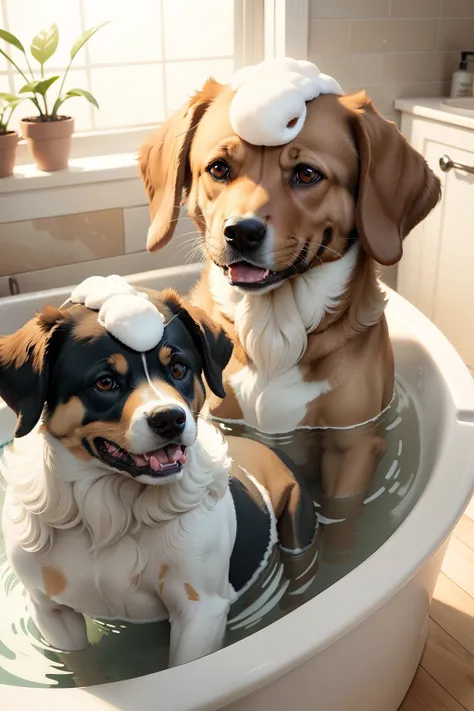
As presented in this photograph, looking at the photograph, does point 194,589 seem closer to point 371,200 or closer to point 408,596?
point 408,596

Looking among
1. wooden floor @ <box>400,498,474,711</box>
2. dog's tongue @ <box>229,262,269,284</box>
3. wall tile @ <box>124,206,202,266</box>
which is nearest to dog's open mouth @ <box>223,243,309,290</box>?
dog's tongue @ <box>229,262,269,284</box>

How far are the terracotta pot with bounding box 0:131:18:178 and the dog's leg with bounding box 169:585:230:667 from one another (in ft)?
5.10

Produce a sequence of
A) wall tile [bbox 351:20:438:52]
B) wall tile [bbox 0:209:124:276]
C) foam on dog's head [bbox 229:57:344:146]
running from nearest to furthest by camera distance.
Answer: foam on dog's head [bbox 229:57:344:146] → wall tile [bbox 0:209:124:276] → wall tile [bbox 351:20:438:52]

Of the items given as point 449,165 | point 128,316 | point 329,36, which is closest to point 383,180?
point 128,316

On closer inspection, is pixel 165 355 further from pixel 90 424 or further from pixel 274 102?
pixel 274 102

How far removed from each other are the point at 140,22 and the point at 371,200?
150cm

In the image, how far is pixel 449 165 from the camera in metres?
2.38

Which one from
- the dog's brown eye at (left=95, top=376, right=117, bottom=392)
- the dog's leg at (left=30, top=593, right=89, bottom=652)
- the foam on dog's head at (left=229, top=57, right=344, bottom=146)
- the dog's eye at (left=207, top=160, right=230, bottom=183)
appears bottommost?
the dog's leg at (left=30, top=593, right=89, bottom=652)

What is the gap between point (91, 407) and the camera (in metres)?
0.90

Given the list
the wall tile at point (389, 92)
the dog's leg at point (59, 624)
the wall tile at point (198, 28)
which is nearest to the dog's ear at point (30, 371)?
the dog's leg at point (59, 624)

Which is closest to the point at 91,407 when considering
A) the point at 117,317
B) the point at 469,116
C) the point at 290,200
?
the point at 117,317

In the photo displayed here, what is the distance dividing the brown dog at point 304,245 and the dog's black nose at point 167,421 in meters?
0.45

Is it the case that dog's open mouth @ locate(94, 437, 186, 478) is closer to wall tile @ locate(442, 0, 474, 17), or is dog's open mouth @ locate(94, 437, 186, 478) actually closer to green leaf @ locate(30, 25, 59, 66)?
green leaf @ locate(30, 25, 59, 66)

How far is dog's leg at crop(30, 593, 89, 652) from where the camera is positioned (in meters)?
1.05
